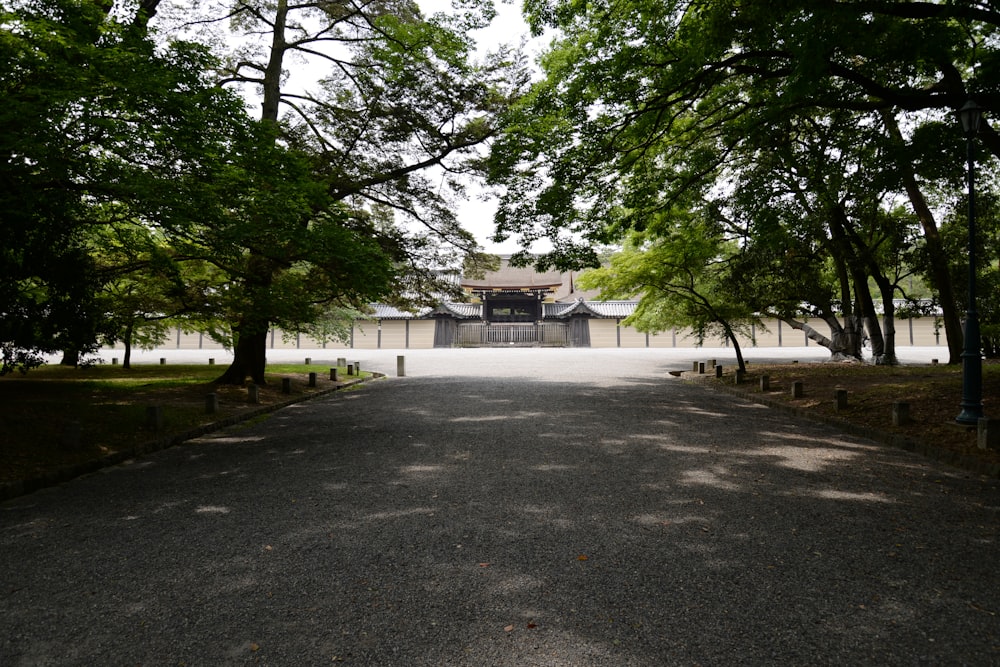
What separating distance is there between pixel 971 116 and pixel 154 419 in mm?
10970

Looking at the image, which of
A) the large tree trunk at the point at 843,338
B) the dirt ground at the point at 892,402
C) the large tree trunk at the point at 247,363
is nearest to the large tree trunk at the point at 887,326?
the large tree trunk at the point at 843,338

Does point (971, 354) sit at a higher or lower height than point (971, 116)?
lower

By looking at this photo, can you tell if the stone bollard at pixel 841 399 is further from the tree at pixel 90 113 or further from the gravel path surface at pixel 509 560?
the tree at pixel 90 113

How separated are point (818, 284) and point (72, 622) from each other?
1975 centimetres

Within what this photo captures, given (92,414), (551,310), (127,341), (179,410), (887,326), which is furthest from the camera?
(551,310)

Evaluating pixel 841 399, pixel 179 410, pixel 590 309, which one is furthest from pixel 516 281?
pixel 179 410

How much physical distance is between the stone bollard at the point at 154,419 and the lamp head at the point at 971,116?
10.9 metres

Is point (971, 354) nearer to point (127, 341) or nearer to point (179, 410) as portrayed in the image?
point (179, 410)

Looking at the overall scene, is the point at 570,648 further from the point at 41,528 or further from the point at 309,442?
the point at 309,442

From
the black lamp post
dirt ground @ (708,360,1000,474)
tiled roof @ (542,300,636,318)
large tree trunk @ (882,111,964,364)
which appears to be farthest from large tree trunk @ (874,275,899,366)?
tiled roof @ (542,300,636,318)

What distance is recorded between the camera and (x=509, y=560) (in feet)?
9.95

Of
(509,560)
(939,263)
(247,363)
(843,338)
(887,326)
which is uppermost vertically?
(939,263)

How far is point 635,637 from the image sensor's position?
226cm

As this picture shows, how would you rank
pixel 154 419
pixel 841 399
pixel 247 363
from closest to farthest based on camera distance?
pixel 154 419 < pixel 841 399 < pixel 247 363
